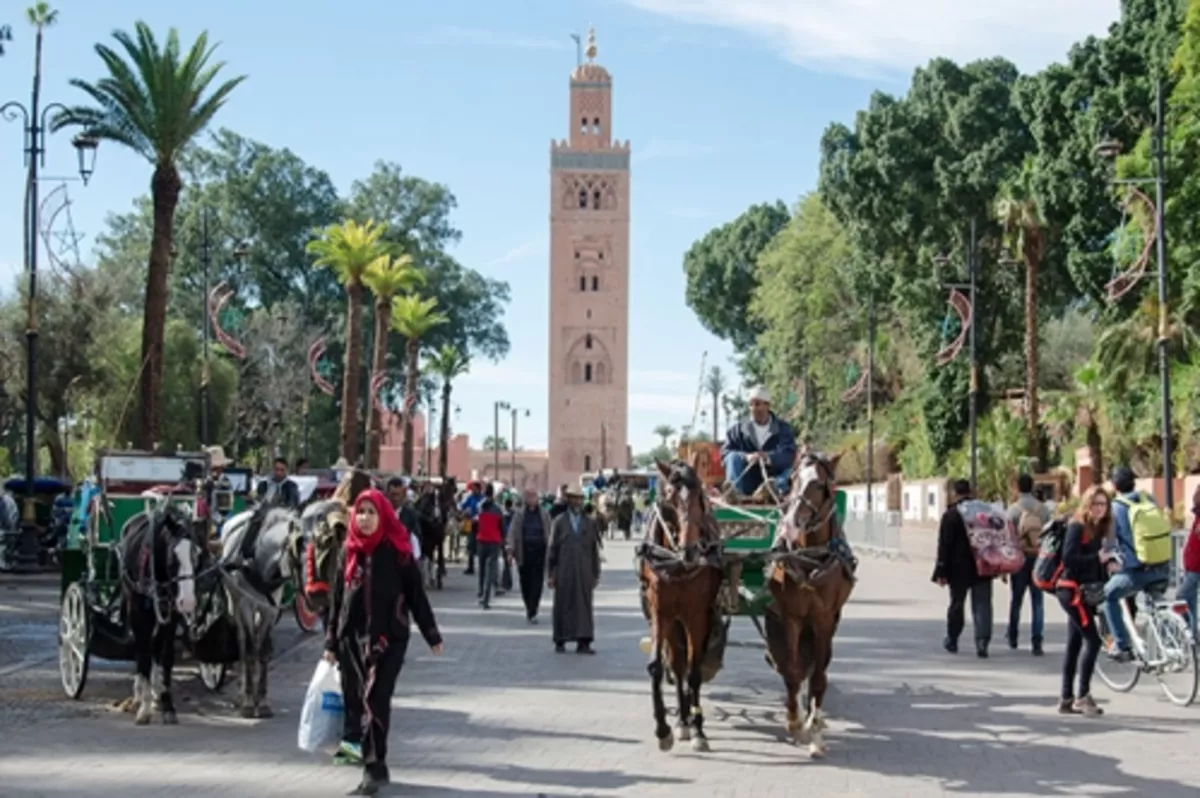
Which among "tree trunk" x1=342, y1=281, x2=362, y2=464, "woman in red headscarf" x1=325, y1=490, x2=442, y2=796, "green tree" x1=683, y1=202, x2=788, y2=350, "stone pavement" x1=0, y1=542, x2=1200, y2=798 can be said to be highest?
"green tree" x1=683, y1=202, x2=788, y2=350

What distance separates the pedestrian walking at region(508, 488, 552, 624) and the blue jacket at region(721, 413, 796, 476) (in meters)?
9.32

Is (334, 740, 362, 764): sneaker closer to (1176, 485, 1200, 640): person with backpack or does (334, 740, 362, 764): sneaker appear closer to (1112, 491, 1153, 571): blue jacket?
(1112, 491, 1153, 571): blue jacket

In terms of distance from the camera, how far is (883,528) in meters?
47.6

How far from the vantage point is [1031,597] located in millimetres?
18875

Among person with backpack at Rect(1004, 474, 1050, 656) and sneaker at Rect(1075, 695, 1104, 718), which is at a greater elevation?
person with backpack at Rect(1004, 474, 1050, 656)

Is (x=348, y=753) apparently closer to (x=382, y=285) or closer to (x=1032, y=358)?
(x=1032, y=358)

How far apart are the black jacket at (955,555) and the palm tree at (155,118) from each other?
20213 millimetres

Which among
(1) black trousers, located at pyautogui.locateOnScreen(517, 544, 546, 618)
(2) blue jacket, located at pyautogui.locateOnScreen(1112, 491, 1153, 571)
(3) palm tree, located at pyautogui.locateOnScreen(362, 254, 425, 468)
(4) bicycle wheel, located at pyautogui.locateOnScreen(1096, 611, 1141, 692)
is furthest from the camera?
(3) palm tree, located at pyautogui.locateOnScreen(362, 254, 425, 468)

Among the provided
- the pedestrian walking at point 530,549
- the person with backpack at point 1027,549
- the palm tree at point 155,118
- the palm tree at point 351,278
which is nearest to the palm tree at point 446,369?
the palm tree at point 351,278

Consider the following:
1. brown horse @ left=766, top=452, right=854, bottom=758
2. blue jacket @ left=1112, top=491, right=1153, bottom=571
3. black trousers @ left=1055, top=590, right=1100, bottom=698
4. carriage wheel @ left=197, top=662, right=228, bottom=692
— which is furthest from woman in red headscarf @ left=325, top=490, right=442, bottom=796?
blue jacket @ left=1112, top=491, right=1153, bottom=571

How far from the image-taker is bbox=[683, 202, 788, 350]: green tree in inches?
4099

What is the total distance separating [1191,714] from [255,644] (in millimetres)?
7060

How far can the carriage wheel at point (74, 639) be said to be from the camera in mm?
13773

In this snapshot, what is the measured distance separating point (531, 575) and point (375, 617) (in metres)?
13.3
